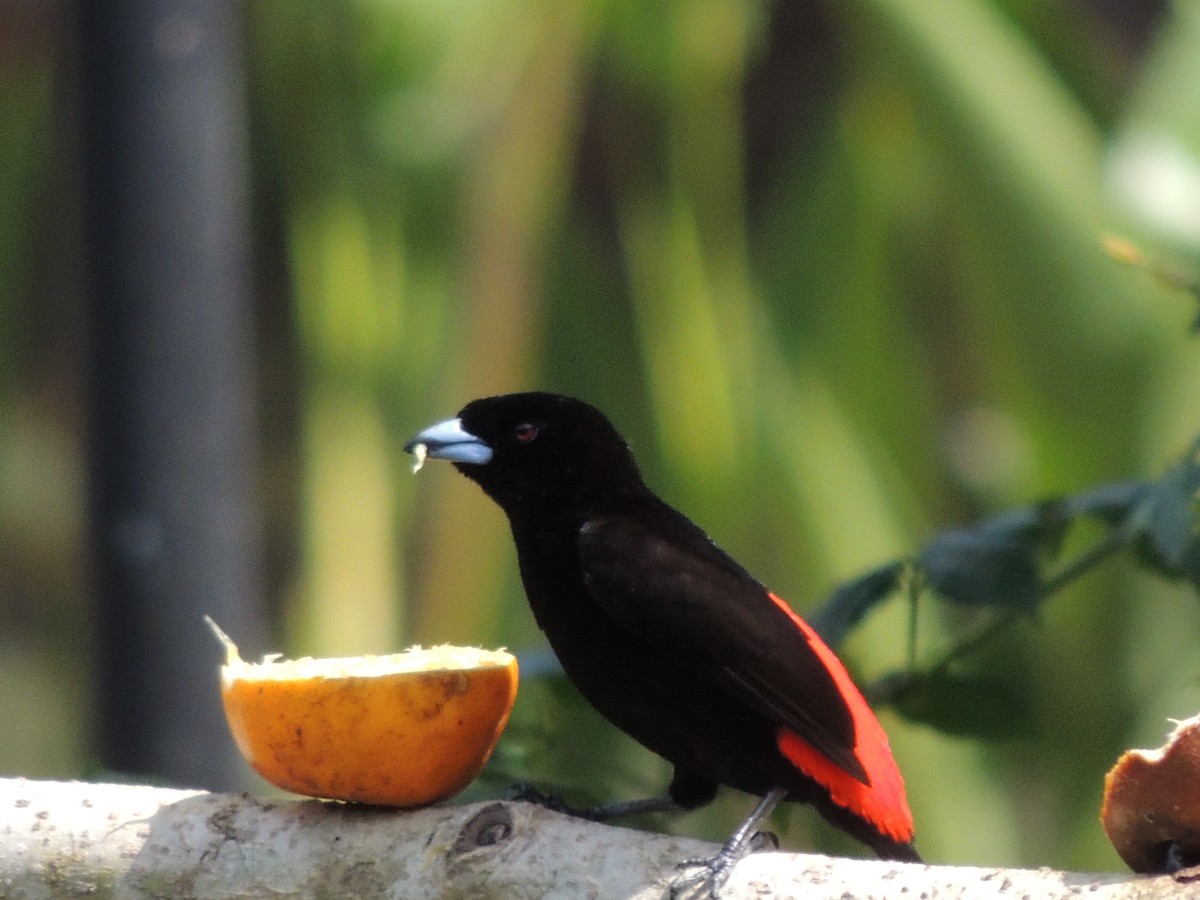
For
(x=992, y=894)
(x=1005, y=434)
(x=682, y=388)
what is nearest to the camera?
(x=992, y=894)

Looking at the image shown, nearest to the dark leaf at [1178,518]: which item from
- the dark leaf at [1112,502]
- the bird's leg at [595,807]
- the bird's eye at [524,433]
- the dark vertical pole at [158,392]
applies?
the dark leaf at [1112,502]

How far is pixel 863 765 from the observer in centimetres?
215

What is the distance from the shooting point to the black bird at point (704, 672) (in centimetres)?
213

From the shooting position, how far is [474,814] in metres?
1.86

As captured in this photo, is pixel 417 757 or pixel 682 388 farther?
pixel 682 388

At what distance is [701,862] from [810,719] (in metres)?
0.43

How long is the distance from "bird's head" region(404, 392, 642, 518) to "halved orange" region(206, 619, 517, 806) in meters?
0.56

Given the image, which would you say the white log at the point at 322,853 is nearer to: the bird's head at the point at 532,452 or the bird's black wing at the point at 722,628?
the bird's black wing at the point at 722,628

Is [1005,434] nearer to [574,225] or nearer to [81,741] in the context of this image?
[574,225]

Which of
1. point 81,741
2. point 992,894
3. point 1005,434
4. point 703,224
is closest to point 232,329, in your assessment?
point 992,894

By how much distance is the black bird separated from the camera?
83.8 inches

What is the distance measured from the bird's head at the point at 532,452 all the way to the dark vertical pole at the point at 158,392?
0.61 m

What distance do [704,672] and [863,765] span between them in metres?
0.24

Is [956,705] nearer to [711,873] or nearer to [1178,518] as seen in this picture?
[1178,518]
